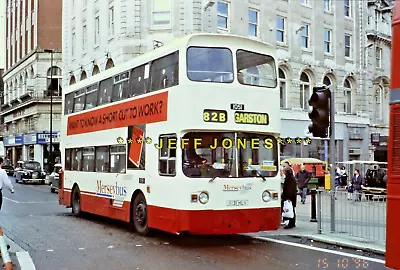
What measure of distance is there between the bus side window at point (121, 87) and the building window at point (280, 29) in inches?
1046

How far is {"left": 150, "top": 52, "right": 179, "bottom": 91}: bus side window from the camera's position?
12.2 metres

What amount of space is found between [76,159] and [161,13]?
19685 millimetres

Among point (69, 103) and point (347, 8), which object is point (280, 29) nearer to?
point (347, 8)

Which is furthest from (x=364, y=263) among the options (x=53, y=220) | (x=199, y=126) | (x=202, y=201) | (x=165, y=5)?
(x=165, y=5)

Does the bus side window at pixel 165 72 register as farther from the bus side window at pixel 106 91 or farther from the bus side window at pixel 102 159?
the bus side window at pixel 102 159

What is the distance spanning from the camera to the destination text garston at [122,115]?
12922 millimetres

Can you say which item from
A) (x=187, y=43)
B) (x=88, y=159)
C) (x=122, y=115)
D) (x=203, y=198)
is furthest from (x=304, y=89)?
(x=203, y=198)

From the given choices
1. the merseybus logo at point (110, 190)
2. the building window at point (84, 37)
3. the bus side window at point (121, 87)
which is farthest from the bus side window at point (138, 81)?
the building window at point (84, 37)

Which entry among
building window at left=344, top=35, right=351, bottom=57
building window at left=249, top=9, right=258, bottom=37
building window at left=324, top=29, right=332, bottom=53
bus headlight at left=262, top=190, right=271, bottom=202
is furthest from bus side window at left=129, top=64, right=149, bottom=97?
building window at left=344, top=35, right=351, bottom=57

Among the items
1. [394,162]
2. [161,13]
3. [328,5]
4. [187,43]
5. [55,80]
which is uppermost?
[328,5]

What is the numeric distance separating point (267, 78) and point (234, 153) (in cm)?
206

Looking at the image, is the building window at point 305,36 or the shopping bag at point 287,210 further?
the building window at point 305,36

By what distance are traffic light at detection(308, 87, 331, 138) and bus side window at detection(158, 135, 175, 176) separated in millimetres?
3554

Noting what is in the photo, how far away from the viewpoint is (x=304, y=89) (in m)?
42.0
